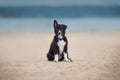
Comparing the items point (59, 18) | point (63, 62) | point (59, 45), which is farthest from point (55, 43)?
point (59, 18)

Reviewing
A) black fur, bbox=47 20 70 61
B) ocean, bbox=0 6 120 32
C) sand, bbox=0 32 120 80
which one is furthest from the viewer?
ocean, bbox=0 6 120 32

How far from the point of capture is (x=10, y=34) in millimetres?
7738

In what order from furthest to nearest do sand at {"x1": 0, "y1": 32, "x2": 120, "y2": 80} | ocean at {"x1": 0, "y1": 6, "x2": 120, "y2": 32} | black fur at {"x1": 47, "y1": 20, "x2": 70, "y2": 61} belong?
ocean at {"x1": 0, "y1": 6, "x2": 120, "y2": 32}, black fur at {"x1": 47, "y1": 20, "x2": 70, "y2": 61}, sand at {"x1": 0, "y1": 32, "x2": 120, "y2": 80}

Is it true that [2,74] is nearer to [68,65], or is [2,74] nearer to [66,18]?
[68,65]

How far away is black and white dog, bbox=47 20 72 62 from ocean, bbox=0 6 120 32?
2199 millimetres

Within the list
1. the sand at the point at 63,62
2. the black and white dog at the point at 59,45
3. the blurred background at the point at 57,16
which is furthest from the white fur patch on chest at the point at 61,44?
the blurred background at the point at 57,16

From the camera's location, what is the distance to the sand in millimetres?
4797

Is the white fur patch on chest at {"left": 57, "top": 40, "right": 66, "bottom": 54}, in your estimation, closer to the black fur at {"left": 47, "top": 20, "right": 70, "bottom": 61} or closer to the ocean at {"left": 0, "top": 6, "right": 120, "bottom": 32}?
the black fur at {"left": 47, "top": 20, "right": 70, "bottom": 61}

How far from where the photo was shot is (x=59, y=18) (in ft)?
30.2

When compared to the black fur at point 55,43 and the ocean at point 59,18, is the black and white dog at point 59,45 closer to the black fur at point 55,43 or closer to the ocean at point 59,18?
the black fur at point 55,43

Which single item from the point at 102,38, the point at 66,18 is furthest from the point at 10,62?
the point at 66,18

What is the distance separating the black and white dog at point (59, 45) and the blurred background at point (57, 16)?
2.20 metres

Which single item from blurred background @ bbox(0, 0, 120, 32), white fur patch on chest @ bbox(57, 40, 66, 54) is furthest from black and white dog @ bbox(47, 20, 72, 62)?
blurred background @ bbox(0, 0, 120, 32)

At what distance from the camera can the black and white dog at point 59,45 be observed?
539 centimetres
